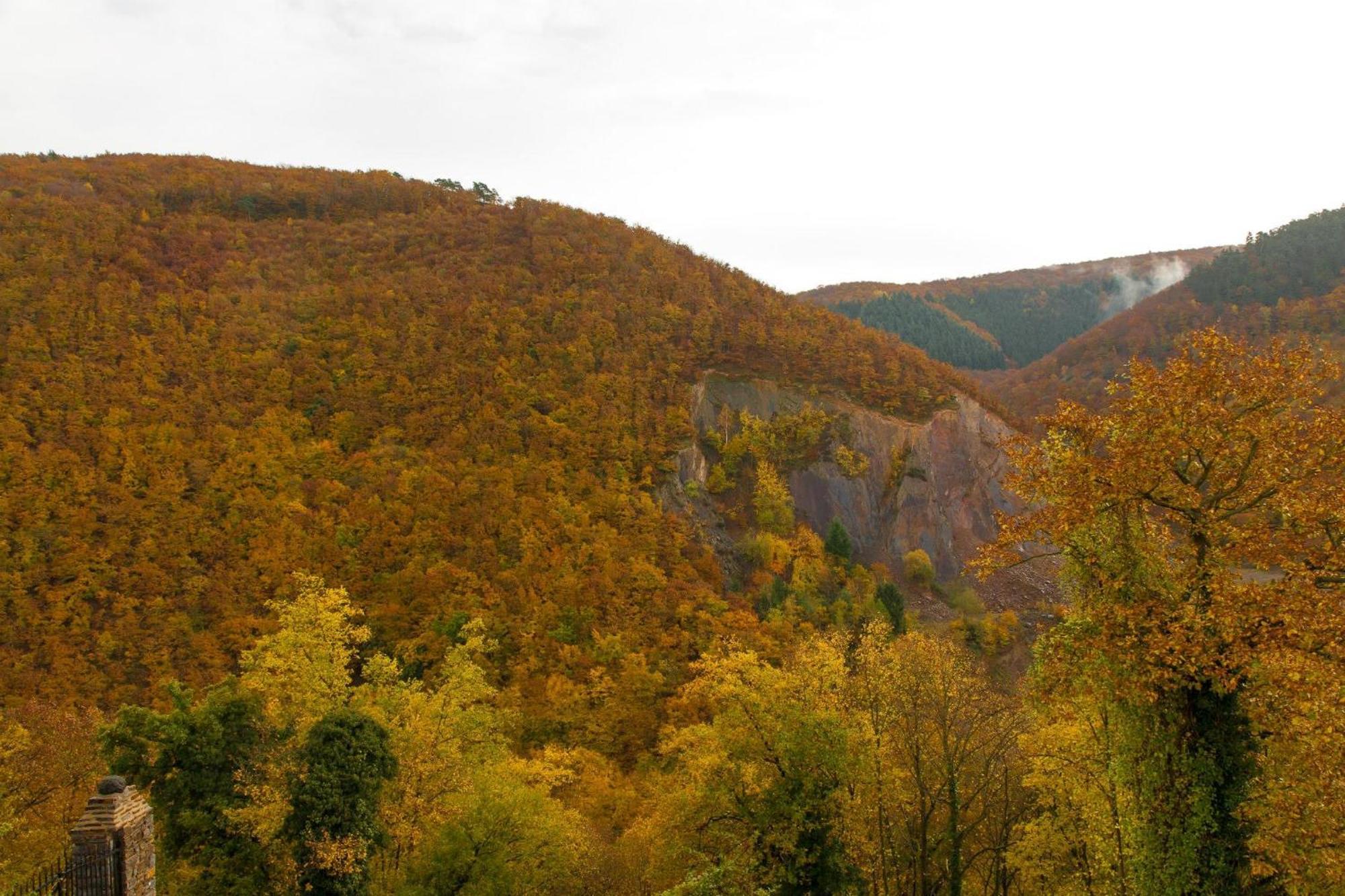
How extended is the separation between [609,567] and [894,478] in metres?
22.6

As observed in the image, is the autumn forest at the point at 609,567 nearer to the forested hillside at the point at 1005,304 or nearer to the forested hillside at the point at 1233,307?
the forested hillside at the point at 1233,307

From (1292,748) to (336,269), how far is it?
7007cm

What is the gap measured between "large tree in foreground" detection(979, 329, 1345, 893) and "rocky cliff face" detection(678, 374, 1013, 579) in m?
36.9

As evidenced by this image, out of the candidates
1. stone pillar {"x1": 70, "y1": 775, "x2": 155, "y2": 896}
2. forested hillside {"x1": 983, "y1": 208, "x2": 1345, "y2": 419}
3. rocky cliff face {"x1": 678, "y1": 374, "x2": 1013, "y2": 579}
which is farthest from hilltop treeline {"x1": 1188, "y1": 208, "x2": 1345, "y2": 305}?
stone pillar {"x1": 70, "y1": 775, "x2": 155, "y2": 896}

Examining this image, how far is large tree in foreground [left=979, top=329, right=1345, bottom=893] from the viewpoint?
10.5m

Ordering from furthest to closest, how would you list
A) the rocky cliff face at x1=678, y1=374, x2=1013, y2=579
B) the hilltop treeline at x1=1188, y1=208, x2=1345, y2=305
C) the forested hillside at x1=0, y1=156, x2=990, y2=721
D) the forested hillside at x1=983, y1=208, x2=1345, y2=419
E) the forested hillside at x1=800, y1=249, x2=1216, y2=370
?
the forested hillside at x1=800, y1=249, x2=1216, y2=370, the hilltop treeline at x1=1188, y1=208, x2=1345, y2=305, the forested hillside at x1=983, y1=208, x2=1345, y2=419, the rocky cliff face at x1=678, y1=374, x2=1013, y2=579, the forested hillside at x1=0, y1=156, x2=990, y2=721

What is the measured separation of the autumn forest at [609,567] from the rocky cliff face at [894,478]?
30 centimetres

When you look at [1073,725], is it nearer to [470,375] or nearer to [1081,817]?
[1081,817]

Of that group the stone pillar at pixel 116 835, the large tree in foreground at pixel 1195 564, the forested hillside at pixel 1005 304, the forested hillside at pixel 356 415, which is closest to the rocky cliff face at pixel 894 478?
the forested hillside at pixel 356 415

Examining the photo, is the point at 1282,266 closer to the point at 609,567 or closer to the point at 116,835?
the point at 609,567

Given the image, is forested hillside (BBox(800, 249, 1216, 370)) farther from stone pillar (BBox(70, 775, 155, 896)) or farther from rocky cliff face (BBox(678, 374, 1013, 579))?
stone pillar (BBox(70, 775, 155, 896))

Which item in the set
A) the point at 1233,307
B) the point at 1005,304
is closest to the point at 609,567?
the point at 1233,307

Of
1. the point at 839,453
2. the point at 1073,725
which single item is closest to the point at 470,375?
the point at 839,453

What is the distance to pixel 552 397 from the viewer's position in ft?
169
